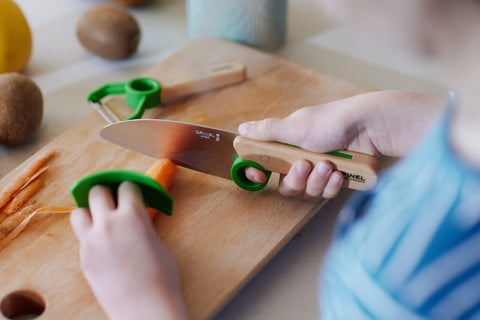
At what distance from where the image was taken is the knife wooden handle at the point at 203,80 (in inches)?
43.1

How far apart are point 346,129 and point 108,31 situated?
665 mm

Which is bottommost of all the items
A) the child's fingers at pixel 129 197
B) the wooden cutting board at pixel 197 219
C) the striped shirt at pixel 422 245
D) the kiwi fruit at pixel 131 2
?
the wooden cutting board at pixel 197 219

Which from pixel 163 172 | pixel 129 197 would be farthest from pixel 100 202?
pixel 163 172

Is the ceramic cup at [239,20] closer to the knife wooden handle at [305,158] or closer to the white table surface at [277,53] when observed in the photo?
the white table surface at [277,53]

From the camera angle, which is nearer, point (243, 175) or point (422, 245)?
point (422, 245)

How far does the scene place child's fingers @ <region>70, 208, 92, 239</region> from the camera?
Answer: 767 millimetres

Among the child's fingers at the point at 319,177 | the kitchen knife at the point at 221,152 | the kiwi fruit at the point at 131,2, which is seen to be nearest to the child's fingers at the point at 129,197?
the kitchen knife at the point at 221,152

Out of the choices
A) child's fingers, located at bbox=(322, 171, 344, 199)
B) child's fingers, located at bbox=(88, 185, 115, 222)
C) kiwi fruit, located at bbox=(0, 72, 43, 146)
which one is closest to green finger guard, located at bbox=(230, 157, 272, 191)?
child's fingers, located at bbox=(322, 171, 344, 199)

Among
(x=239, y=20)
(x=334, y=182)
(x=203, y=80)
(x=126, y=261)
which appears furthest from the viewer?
(x=239, y=20)

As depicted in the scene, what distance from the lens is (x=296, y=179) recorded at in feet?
2.77

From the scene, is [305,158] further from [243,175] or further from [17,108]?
[17,108]

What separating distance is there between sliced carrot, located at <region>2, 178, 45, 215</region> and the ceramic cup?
0.56 m

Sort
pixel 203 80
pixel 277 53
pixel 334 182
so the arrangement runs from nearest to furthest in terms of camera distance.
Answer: pixel 334 182 < pixel 203 80 < pixel 277 53

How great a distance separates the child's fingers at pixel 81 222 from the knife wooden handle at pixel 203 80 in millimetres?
373
